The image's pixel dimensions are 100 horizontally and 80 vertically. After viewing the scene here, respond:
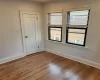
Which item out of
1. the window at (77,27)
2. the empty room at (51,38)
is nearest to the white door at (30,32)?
the empty room at (51,38)

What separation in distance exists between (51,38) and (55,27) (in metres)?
0.62

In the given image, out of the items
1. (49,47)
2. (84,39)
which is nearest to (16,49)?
(49,47)

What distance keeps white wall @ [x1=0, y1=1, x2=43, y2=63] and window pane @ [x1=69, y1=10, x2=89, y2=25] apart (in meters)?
1.81

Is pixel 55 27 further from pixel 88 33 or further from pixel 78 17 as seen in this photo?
pixel 88 33

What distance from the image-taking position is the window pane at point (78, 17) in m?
3.15

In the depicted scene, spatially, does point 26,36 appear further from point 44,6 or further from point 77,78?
point 77,78

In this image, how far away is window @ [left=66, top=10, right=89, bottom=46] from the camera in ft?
10.5

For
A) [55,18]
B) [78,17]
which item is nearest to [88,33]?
[78,17]

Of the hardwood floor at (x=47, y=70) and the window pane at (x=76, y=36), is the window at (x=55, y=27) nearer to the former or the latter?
the window pane at (x=76, y=36)

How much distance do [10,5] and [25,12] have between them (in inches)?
25.1

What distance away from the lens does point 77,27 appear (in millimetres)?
3391

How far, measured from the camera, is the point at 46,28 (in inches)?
176

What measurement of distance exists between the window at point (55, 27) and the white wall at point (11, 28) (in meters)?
1.03

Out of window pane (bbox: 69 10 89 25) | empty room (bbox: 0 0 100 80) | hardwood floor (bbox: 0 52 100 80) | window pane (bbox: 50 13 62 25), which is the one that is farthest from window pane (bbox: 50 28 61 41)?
hardwood floor (bbox: 0 52 100 80)
